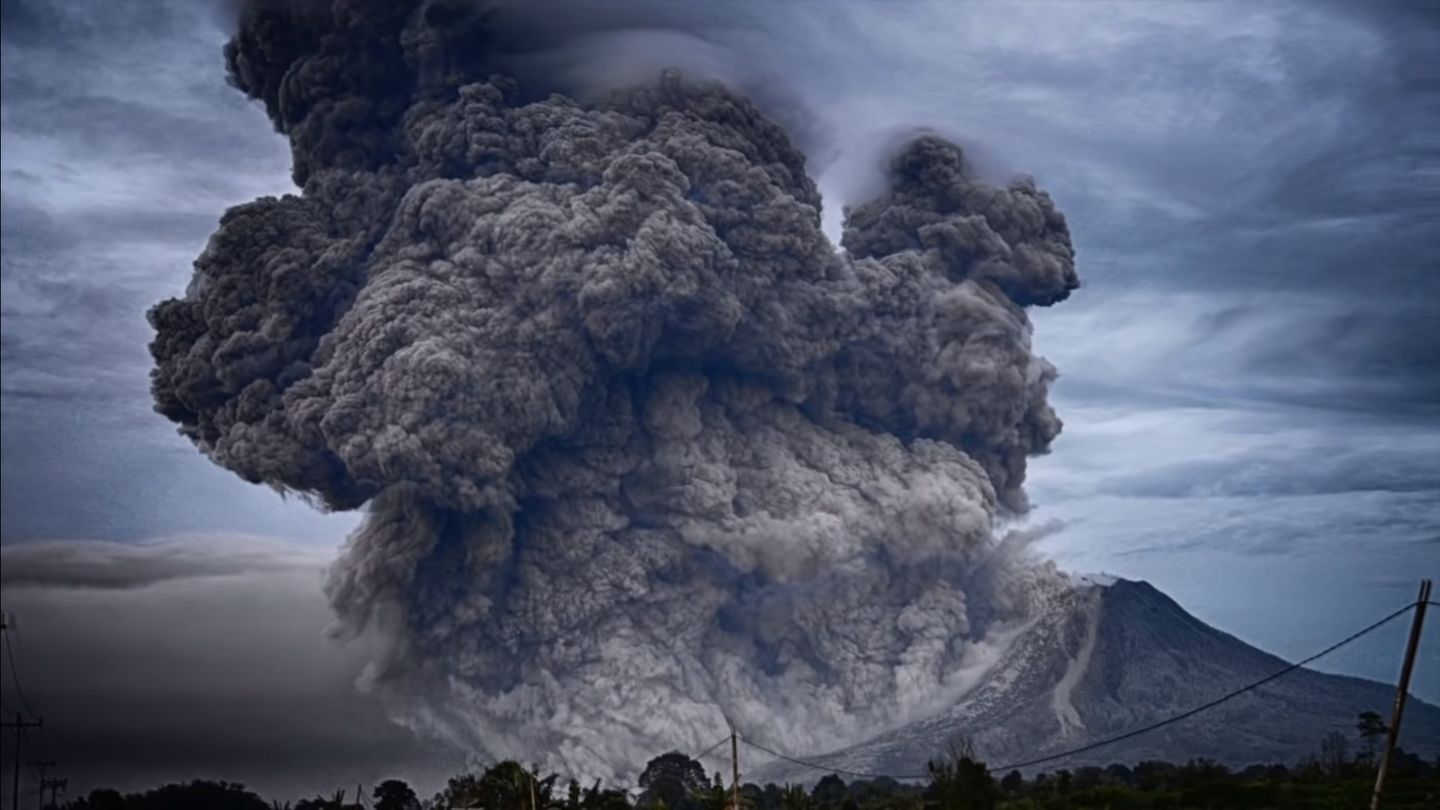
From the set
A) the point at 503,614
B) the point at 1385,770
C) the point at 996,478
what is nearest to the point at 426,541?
the point at 503,614

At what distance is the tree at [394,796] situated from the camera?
67.4 m

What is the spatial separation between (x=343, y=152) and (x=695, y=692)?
23.5 metres

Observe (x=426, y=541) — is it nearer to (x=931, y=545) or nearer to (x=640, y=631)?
(x=640, y=631)

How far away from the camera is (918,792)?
63875 mm

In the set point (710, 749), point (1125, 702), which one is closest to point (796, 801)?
point (710, 749)

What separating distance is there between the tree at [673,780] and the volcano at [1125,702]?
9335mm

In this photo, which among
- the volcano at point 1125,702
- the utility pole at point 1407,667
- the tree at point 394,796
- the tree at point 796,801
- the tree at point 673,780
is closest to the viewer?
the utility pole at point 1407,667

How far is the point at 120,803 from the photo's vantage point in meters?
64.9

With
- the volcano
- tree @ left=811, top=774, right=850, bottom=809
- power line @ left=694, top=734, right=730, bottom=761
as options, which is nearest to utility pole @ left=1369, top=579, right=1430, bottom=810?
tree @ left=811, top=774, right=850, bottom=809

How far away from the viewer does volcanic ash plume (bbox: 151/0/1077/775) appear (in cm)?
6350

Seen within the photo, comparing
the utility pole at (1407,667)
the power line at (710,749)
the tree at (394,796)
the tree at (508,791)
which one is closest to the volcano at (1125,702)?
the power line at (710,749)

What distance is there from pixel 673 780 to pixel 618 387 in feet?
46.6

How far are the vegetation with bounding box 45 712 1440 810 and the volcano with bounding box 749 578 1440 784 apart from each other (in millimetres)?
2626

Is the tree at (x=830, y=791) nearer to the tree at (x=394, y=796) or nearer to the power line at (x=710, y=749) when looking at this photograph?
the power line at (x=710, y=749)
